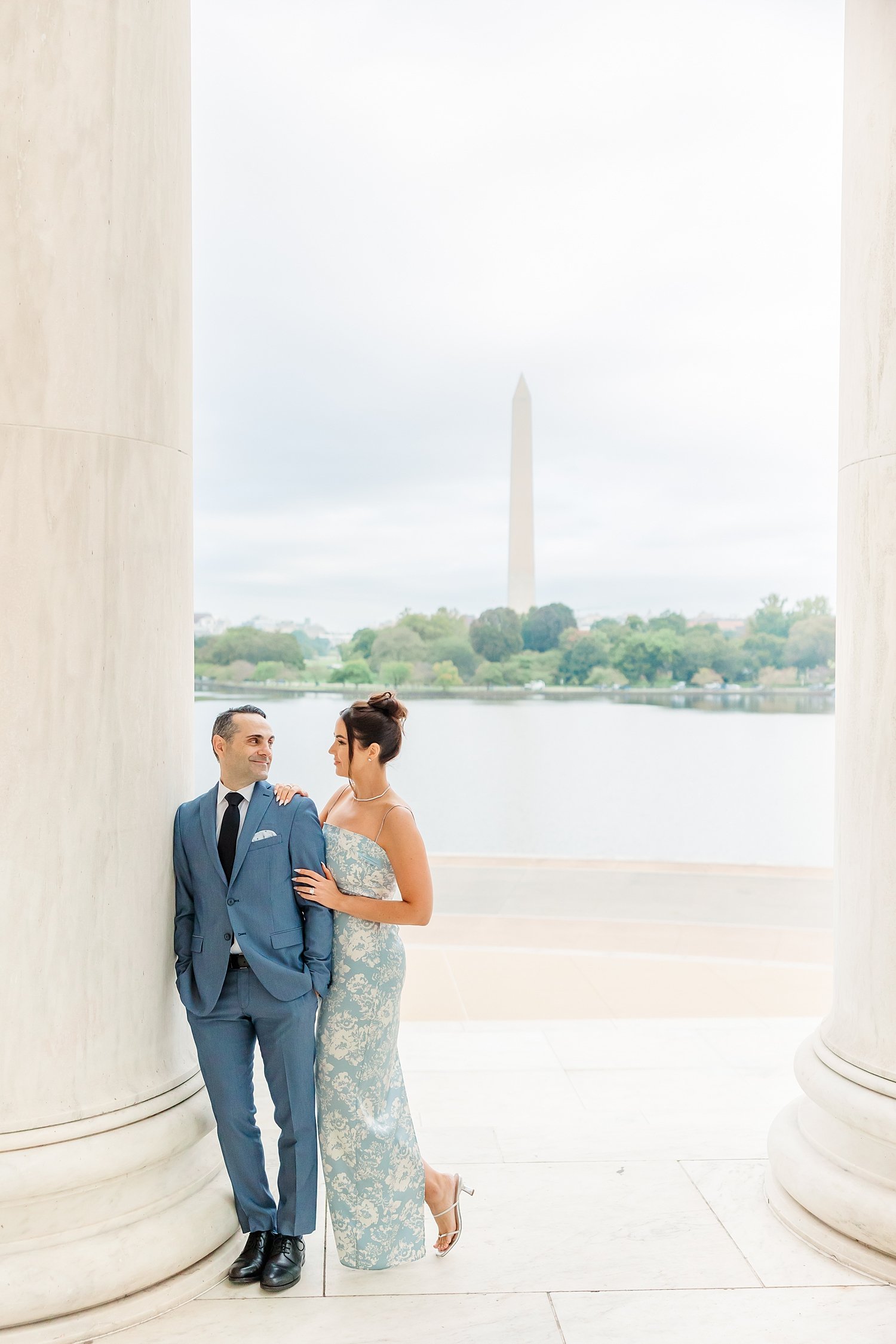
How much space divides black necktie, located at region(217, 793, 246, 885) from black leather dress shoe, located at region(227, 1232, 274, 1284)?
1827mm

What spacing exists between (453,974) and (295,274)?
599ft

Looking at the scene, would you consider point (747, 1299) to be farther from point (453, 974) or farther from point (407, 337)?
point (407, 337)

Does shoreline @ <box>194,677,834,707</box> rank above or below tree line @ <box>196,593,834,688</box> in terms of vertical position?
below

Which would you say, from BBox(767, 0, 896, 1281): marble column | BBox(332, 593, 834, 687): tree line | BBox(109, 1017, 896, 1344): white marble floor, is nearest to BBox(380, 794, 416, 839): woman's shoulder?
BBox(109, 1017, 896, 1344): white marble floor

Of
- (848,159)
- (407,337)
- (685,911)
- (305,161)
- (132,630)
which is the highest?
(305,161)

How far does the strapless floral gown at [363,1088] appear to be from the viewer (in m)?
5.36

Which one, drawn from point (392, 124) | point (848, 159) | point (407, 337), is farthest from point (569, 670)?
point (392, 124)

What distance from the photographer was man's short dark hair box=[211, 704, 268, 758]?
17.7ft

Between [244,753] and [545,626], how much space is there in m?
68.0

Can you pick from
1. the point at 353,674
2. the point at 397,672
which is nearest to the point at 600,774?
the point at 397,672

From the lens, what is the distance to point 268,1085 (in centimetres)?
539

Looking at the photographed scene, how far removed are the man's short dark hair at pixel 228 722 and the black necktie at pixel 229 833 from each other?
0.24m

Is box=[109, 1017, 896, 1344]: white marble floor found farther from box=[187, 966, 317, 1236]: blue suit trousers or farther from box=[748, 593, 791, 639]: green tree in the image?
box=[748, 593, 791, 639]: green tree

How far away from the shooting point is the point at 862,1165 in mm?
5602
